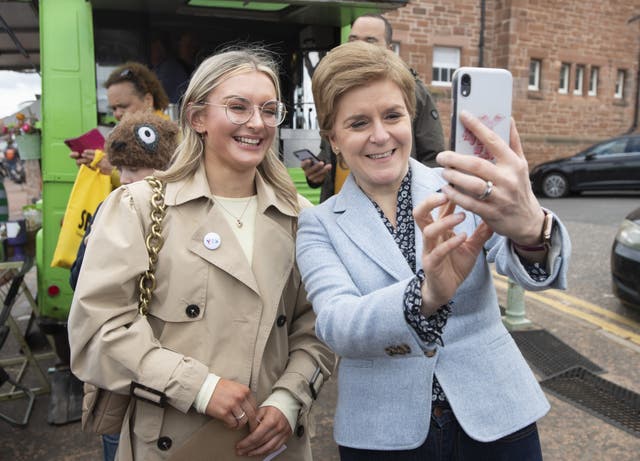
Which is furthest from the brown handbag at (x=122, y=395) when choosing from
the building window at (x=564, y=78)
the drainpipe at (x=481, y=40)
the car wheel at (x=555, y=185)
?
the building window at (x=564, y=78)

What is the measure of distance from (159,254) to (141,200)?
7.1 inches

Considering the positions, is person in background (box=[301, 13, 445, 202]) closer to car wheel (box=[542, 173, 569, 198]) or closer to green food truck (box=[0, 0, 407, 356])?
green food truck (box=[0, 0, 407, 356])

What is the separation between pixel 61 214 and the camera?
3.84 meters

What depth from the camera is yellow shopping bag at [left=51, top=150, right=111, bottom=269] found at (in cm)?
308

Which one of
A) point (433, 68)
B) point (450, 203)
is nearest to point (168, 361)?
point (450, 203)

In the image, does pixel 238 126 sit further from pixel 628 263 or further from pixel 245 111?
pixel 628 263

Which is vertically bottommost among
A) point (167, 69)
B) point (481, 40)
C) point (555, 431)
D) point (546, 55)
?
point (555, 431)

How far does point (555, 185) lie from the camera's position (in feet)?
49.1

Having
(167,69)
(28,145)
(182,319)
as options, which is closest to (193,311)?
(182,319)

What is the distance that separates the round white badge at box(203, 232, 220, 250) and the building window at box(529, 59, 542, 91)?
1807cm

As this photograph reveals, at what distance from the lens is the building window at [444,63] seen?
53.5ft

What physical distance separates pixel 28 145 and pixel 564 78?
58.6ft

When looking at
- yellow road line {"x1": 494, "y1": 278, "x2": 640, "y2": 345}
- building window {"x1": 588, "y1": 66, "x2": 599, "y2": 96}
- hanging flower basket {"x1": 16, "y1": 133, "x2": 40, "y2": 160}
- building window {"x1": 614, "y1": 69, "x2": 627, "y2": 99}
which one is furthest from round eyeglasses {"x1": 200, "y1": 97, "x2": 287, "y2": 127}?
building window {"x1": 614, "y1": 69, "x2": 627, "y2": 99}

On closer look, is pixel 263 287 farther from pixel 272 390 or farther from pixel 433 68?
pixel 433 68
